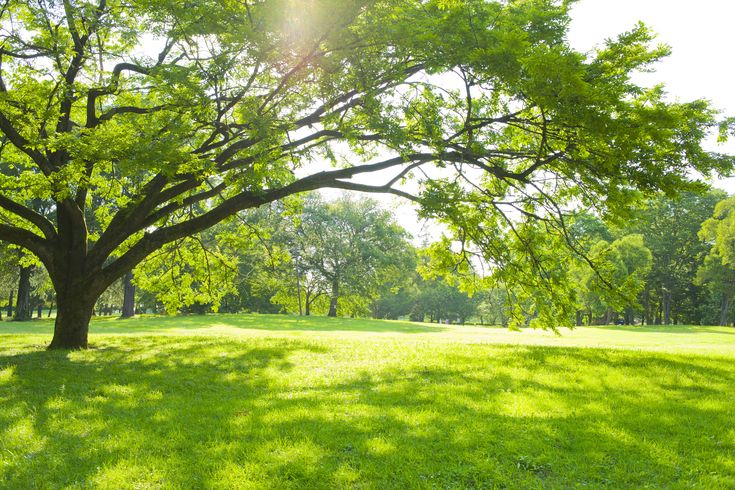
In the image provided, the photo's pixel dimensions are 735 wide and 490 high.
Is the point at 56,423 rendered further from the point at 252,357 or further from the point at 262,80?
the point at 262,80

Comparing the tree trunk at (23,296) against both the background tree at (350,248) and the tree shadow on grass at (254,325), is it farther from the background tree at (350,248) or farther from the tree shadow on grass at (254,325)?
the background tree at (350,248)

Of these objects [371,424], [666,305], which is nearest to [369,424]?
[371,424]

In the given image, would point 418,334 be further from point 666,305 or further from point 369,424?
point 666,305

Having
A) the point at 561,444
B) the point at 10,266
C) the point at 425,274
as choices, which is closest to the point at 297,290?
the point at 10,266

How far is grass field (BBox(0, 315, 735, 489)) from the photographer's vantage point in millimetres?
4836

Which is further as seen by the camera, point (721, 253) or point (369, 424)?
point (721, 253)

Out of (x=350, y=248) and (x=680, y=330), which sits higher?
(x=350, y=248)

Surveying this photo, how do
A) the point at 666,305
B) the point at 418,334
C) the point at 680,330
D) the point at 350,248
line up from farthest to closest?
the point at 666,305 → the point at 350,248 → the point at 680,330 → the point at 418,334

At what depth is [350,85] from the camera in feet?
34.3

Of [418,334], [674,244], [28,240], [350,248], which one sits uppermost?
[674,244]

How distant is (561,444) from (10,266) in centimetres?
4415

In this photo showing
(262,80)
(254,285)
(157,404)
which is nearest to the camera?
(157,404)

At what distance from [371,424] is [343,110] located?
7873mm

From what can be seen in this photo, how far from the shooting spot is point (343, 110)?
1170 cm
